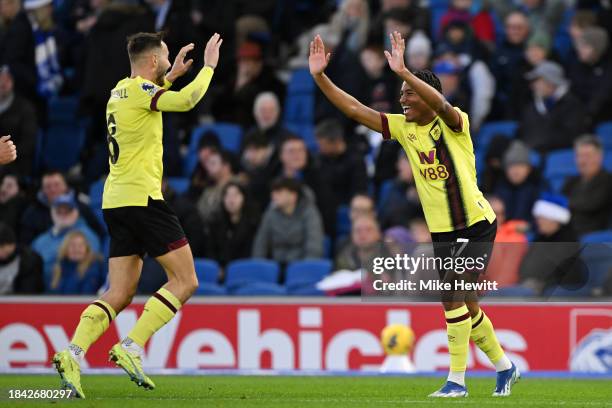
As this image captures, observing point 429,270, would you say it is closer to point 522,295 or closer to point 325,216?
point 522,295

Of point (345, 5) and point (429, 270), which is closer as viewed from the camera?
point (429, 270)

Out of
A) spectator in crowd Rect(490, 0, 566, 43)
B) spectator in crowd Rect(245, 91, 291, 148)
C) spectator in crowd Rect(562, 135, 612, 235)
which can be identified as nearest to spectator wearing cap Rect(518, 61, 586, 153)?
spectator in crowd Rect(562, 135, 612, 235)

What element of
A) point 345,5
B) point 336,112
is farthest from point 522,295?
point 345,5

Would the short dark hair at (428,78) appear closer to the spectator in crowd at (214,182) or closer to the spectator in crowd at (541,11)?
the spectator in crowd at (214,182)

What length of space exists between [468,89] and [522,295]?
3833mm

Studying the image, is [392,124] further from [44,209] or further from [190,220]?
[44,209]

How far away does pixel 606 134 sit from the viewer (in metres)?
17.3

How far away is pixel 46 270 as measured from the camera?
53.1 feet

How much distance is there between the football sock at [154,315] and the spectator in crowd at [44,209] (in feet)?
22.4

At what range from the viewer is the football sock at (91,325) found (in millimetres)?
10141

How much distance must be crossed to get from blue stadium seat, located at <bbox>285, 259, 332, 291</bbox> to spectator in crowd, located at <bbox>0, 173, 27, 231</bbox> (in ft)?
12.2

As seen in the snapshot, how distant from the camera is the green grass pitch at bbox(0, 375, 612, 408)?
973 cm

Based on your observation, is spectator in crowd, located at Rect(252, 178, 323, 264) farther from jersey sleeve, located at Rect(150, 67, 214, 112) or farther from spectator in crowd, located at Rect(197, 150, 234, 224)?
jersey sleeve, located at Rect(150, 67, 214, 112)

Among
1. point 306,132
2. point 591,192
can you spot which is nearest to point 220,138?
point 306,132
